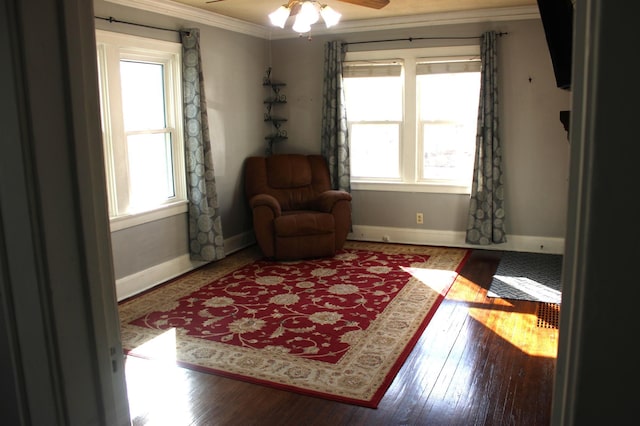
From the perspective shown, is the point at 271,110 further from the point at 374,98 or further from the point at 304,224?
the point at 304,224

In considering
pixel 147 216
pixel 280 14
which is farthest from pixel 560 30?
pixel 147 216

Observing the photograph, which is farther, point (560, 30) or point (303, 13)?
point (303, 13)

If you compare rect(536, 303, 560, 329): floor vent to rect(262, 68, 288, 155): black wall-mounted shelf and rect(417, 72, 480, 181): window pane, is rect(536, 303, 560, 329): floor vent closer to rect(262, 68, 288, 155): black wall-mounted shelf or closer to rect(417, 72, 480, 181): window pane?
rect(417, 72, 480, 181): window pane

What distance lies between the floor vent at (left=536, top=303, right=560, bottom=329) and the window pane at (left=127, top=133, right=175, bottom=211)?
3.22m

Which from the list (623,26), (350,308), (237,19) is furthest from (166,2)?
(623,26)

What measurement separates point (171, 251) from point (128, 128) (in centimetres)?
116

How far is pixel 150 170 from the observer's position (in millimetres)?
4719

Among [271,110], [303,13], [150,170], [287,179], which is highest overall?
[303,13]

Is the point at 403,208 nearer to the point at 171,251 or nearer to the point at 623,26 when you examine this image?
the point at 171,251

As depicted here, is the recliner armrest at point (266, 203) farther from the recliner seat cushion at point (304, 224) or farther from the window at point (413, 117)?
the window at point (413, 117)

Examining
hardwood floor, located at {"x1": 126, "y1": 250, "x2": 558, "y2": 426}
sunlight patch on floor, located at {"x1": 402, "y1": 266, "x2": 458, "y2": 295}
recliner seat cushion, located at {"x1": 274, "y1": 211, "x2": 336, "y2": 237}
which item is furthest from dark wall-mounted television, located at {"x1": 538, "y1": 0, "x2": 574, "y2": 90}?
recliner seat cushion, located at {"x1": 274, "y1": 211, "x2": 336, "y2": 237}

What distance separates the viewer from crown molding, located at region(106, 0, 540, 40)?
4773mm

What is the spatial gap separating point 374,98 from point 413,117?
20.1 inches

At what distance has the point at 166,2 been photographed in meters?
4.60
